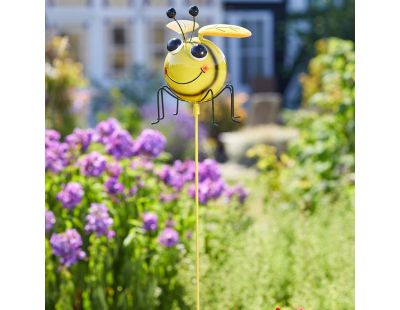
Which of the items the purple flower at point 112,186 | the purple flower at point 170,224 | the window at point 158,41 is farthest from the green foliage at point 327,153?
the window at point 158,41

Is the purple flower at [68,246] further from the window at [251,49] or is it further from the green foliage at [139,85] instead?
the window at [251,49]

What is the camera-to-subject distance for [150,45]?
44.9ft

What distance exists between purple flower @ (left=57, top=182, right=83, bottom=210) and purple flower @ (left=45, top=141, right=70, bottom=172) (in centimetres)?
25

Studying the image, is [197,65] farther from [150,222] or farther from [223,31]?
[150,222]

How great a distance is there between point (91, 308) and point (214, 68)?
140cm

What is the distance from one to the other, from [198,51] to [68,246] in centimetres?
122

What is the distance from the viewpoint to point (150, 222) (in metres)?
3.25

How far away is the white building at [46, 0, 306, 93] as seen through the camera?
13336 mm

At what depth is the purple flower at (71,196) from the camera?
3.20 meters

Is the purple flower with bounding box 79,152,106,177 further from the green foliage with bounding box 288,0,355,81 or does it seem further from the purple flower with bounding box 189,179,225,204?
the green foliage with bounding box 288,0,355,81

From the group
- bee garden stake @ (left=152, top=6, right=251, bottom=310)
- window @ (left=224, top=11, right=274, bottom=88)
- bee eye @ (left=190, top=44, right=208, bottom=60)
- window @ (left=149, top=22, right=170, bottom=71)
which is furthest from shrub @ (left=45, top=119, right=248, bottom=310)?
window @ (left=224, top=11, right=274, bottom=88)

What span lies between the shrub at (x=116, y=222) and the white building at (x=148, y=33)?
9621 mm

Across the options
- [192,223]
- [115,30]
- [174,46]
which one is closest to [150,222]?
[192,223]
